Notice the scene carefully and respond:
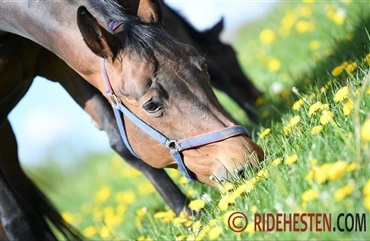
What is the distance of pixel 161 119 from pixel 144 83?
8.9 inches

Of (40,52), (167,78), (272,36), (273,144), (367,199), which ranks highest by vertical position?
(40,52)

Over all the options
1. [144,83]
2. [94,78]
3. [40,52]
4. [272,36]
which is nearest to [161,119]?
[144,83]

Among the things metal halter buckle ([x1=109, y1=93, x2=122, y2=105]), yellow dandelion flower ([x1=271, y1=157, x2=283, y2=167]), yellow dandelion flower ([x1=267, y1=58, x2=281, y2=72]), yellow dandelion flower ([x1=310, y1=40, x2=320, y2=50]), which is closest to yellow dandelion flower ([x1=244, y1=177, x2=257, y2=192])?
yellow dandelion flower ([x1=271, y1=157, x2=283, y2=167])

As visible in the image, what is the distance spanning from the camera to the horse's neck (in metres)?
4.34

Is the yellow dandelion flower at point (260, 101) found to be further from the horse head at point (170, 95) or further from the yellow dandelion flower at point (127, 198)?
the horse head at point (170, 95)

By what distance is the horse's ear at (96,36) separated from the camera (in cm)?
396

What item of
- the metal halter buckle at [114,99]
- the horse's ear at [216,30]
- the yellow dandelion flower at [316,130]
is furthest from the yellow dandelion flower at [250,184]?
the horse's ear at [216,30]

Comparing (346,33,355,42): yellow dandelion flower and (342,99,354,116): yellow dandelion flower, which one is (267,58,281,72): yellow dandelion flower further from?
(342,99,354,116): yellow dandelion flower

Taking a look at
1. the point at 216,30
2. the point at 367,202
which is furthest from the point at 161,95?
the point at 216,30

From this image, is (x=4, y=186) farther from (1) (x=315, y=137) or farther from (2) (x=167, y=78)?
(1) (x=315, y=137)

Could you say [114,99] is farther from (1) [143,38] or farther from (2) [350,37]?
(2) [350,37]

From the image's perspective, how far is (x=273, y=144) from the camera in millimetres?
4289

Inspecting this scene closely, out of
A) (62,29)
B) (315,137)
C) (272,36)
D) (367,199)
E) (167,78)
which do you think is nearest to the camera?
(367,199)
